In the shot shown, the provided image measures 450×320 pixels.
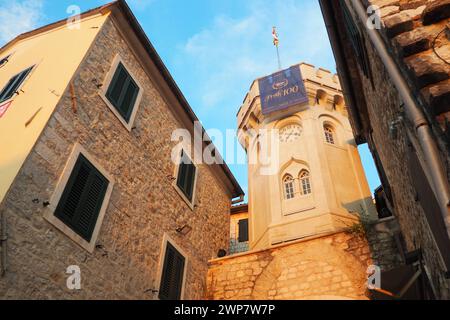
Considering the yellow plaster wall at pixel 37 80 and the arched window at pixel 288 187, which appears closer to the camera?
the yellow plaster wall at pixel 37 80

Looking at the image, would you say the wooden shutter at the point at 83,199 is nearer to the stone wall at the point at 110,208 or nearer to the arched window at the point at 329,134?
the stone wall at the point at 110,208

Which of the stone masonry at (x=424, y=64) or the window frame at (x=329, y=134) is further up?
the window frame at (x=329, y=134)

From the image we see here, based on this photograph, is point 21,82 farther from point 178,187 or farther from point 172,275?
point 172,275

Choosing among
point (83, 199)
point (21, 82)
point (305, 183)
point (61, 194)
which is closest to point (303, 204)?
point (305, 183)

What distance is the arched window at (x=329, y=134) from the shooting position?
15.2 m

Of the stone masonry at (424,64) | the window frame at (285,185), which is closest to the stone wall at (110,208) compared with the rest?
the window frame at (285,185)

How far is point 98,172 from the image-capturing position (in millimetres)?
7129

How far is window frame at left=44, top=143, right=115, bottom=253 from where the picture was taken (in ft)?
19.3

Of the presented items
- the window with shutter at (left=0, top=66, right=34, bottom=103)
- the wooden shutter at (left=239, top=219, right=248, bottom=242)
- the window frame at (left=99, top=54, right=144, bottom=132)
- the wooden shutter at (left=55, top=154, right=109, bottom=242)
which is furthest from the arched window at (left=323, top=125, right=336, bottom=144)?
the window with shutter at (left=0, top=66, right=34, bottom=103)

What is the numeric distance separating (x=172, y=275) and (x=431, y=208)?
6.36 meters

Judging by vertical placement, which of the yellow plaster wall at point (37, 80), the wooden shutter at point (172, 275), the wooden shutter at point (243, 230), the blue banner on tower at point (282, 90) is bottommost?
the wooden shutter at point (172, 275)

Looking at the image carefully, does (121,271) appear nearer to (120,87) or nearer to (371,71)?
(120,87)

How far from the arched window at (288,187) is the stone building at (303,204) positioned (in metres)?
0.04
